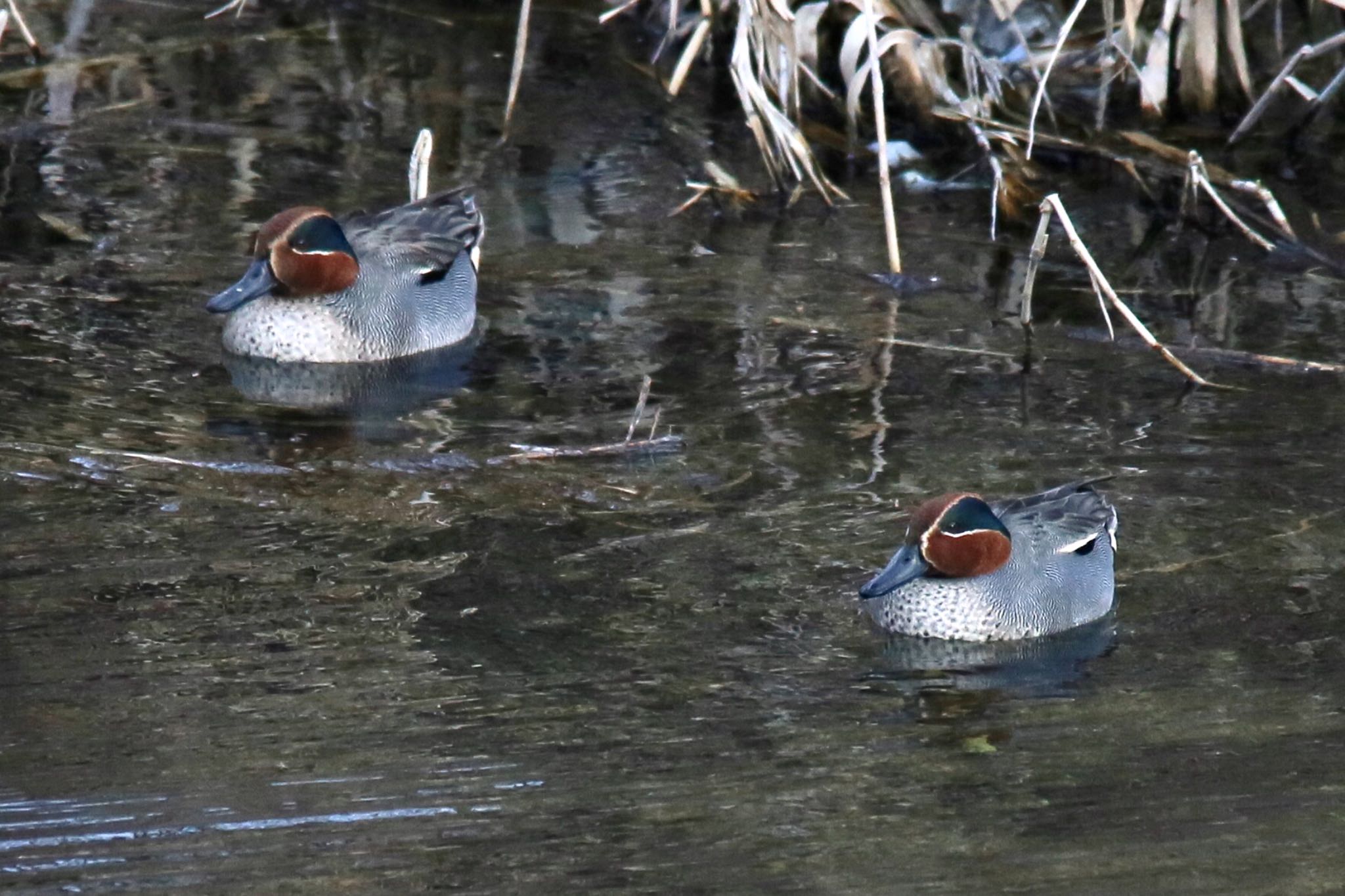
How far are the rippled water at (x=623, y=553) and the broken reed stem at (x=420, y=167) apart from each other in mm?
493

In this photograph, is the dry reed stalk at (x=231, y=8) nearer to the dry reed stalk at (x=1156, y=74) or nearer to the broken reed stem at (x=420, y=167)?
the broken reed stem at (x=420, y=167)

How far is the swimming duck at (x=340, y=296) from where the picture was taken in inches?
346

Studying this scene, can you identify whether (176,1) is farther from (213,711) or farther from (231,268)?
(213,711)

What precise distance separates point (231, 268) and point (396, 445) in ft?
7.26

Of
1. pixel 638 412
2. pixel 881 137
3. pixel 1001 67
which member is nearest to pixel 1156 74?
pixel 1001 67

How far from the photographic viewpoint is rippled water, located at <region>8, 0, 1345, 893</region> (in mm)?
4785

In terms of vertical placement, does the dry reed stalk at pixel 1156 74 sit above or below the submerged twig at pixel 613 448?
above

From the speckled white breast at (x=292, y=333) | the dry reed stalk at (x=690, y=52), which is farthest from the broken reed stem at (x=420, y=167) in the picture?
the dry reed stalk at (x=690, y=52)

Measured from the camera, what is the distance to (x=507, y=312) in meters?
9.44

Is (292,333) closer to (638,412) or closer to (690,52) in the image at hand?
(638,412)

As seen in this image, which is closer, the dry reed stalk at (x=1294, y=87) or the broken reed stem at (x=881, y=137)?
the broken reed stem at (x=881, y=137)

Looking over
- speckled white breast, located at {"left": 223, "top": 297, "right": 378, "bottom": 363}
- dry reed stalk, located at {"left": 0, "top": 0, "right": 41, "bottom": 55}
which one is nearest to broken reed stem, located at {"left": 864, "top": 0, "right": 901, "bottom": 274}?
speckled white breast, located at {"left": 223, "top": 297, "right": 378, "bottom": 363}

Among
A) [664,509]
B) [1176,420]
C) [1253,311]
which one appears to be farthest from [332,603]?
[1253,311]

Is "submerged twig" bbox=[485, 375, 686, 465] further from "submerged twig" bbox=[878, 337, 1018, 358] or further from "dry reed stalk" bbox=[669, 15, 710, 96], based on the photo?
"dry reed stalk" bbox=[669, 15, 710, 96]
